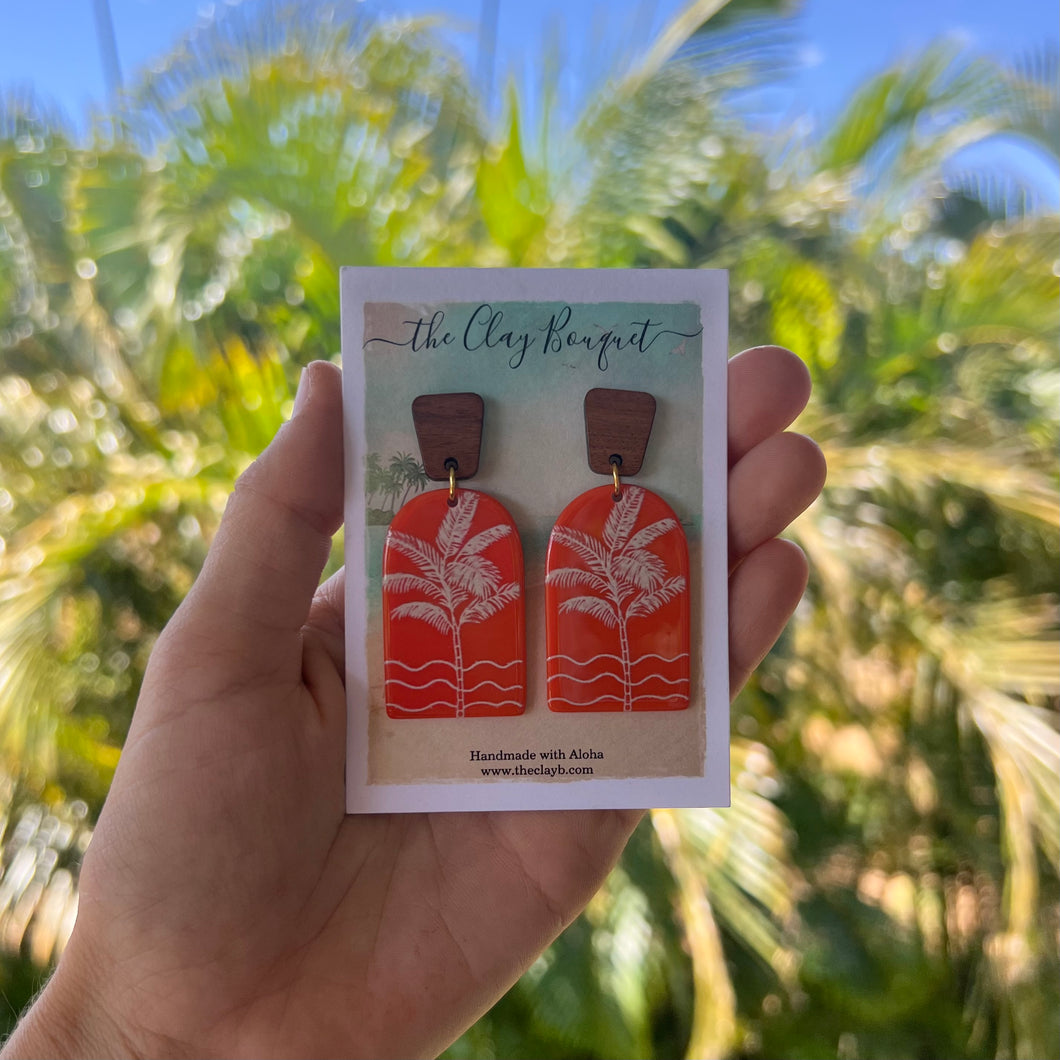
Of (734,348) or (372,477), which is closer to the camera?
(372,477)

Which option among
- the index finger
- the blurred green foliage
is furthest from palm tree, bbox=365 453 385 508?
the blurred green foliage

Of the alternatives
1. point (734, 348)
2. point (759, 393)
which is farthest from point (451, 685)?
point (734, 348)

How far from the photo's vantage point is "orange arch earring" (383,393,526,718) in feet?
2.52

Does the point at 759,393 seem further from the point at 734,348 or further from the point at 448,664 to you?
the point at 734,348

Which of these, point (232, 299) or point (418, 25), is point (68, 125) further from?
point (418, 25)

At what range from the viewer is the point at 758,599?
806 mm

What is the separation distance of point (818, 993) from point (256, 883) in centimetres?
163

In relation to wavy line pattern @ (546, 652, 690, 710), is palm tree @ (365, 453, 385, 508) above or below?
above

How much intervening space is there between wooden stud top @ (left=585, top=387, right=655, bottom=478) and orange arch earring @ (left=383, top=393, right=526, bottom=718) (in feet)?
0.33

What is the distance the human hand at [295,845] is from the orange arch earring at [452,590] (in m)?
0.07

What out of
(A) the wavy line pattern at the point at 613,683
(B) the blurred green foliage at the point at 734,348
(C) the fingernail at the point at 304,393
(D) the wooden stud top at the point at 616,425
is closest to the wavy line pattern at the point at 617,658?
(A) the wavy line pattern at the point at 613,683

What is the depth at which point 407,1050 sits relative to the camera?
2.39 feet

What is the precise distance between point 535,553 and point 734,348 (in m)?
1.23

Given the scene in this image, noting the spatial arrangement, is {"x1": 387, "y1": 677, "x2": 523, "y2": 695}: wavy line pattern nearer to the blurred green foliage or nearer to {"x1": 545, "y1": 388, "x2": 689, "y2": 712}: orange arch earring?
{"x1": 545, "y1": 388, "x2": 689, "y2": 712}: orange arch earring
